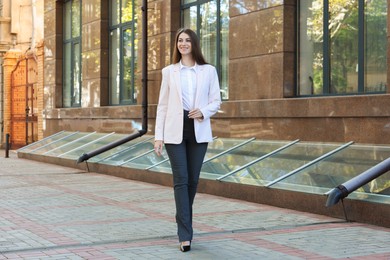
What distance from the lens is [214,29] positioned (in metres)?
15.9

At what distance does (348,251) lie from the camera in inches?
271

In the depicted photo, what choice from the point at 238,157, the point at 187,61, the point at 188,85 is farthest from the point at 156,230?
the point at 238,157

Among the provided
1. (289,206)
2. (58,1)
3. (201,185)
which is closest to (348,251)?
(289,206)

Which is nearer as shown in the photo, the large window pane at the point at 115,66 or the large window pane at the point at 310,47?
the large window pane at the point at 310,47

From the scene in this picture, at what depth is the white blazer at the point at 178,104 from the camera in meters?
6.95

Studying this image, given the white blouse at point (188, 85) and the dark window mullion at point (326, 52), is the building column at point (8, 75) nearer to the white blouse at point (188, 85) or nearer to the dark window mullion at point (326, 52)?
the dark window mullion at point (326, 52)

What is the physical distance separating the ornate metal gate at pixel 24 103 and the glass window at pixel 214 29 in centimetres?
1226

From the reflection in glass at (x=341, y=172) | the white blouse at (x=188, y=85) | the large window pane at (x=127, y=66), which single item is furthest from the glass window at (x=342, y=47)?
the large window pane at (x=127, y=66)

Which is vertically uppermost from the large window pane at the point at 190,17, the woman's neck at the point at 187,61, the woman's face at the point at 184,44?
the large window pane at the point at 190,17

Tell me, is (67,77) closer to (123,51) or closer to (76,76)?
(76,76)

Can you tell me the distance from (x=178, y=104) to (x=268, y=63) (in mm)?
6734

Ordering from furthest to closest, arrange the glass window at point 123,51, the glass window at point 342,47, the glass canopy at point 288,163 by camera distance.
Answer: the glass window at point 123,51
the glass window at point 342,47
the glass canopy at point 288,163

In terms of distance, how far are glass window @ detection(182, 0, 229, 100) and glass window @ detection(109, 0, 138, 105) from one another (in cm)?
303

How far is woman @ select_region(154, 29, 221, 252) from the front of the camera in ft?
22.7
